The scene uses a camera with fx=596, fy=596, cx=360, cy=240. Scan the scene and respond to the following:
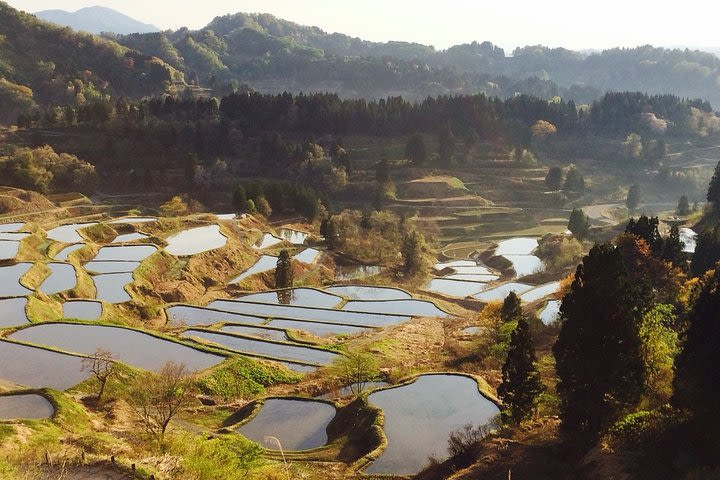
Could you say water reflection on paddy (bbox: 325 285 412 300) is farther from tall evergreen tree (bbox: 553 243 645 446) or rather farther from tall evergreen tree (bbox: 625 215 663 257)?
tall evergreen tree (bbox: 553 243 645 446)

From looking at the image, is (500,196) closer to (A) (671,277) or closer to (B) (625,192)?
(B) (625,192)

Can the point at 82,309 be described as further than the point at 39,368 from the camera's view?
Yes

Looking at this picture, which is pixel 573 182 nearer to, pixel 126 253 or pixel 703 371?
pixel 126 253

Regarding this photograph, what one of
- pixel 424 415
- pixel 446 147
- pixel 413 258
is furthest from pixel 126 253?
pixel 446 147

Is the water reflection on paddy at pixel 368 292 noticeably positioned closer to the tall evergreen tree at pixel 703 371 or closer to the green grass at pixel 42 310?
the green grass at pixel 42 310

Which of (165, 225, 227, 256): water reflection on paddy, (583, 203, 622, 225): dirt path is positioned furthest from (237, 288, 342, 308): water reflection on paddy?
(583, 203, 622, 225): dirt path
